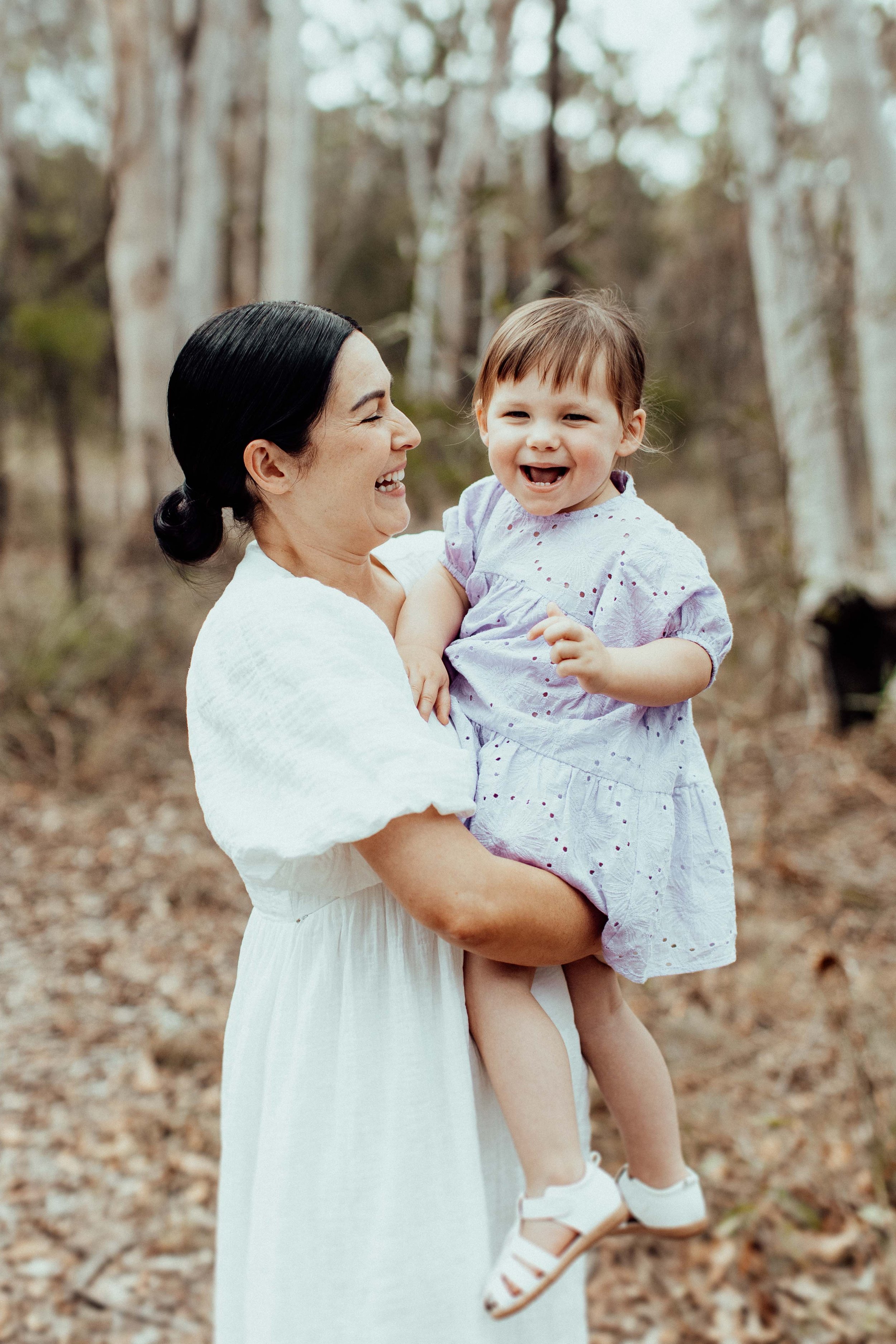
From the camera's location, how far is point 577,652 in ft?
4.17

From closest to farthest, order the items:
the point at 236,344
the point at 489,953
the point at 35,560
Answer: the point at 489,953
the point at 236,344
the point at 35,560

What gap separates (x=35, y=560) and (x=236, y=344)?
9.66m

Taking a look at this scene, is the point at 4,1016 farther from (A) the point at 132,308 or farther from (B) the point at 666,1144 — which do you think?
(A) the point at 132,308

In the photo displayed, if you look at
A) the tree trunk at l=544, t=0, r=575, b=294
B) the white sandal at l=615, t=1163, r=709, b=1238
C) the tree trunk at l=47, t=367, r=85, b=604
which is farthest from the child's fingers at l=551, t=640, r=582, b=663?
the tree trunk at l=47, t=367, r=85, b=604

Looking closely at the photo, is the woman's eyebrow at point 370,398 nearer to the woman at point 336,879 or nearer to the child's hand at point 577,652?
the woman at point 336,879

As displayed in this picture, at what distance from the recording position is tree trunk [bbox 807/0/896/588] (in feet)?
18.0

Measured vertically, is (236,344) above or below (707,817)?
above

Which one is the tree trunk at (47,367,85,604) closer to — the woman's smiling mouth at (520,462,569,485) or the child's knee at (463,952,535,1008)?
the woman's smiling mouth at (520,462,569,485)

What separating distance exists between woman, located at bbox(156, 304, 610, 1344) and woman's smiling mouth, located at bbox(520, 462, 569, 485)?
7.1 inches

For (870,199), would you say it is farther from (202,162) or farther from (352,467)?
(202,162)

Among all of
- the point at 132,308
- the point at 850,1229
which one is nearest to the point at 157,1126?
the point at 850,1229

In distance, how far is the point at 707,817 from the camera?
4.76ft

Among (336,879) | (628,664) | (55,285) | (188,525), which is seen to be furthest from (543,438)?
(55,285)

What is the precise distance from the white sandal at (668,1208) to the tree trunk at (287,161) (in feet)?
22.4
